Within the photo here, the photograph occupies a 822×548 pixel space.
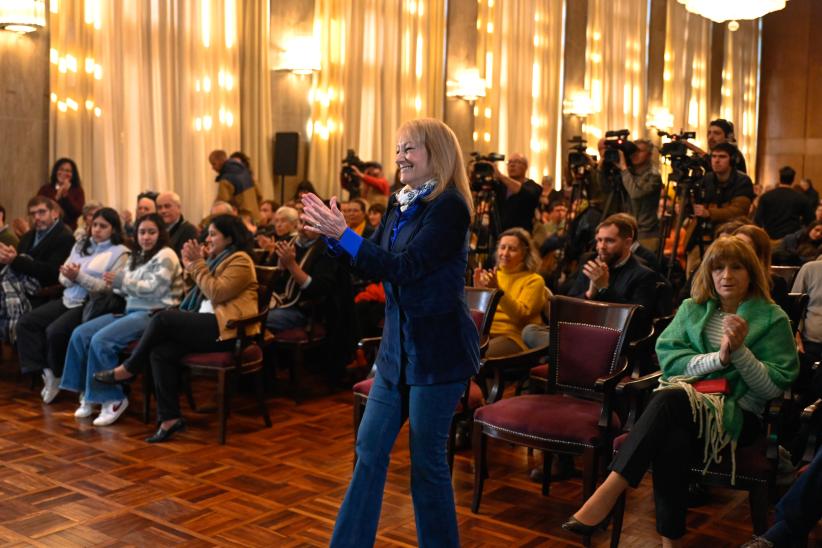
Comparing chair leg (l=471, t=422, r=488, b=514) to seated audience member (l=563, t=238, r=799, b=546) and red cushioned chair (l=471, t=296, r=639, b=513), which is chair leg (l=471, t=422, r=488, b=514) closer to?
red cushioned chair (l=471, t=296, r=639, b=513)

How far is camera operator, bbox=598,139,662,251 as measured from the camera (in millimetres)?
6219

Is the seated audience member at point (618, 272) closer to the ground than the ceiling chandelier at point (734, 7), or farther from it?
closer to the ground

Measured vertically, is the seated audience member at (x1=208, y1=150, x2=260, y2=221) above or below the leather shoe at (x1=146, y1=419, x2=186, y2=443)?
above

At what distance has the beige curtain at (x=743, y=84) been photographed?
62.7 feet

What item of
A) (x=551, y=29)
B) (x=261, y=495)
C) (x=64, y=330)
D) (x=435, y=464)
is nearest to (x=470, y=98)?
(x=551, y=29)

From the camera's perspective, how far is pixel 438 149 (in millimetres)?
2592

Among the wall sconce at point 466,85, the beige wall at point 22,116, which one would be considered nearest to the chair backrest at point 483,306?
the beige wall at point 22,116

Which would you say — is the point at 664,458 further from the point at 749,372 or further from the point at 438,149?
the point at 438,149

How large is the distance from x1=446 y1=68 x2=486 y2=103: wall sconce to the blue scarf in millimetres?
7549

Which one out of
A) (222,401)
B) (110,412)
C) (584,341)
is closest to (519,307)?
(584,341)

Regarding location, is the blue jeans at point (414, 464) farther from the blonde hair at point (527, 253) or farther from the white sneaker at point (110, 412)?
A: the white sneaker at point (110, 412)

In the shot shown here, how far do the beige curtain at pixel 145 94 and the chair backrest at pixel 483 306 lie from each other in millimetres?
5057

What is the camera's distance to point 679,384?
3164 mm

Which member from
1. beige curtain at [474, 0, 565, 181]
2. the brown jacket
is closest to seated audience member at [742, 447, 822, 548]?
the brown jacket
